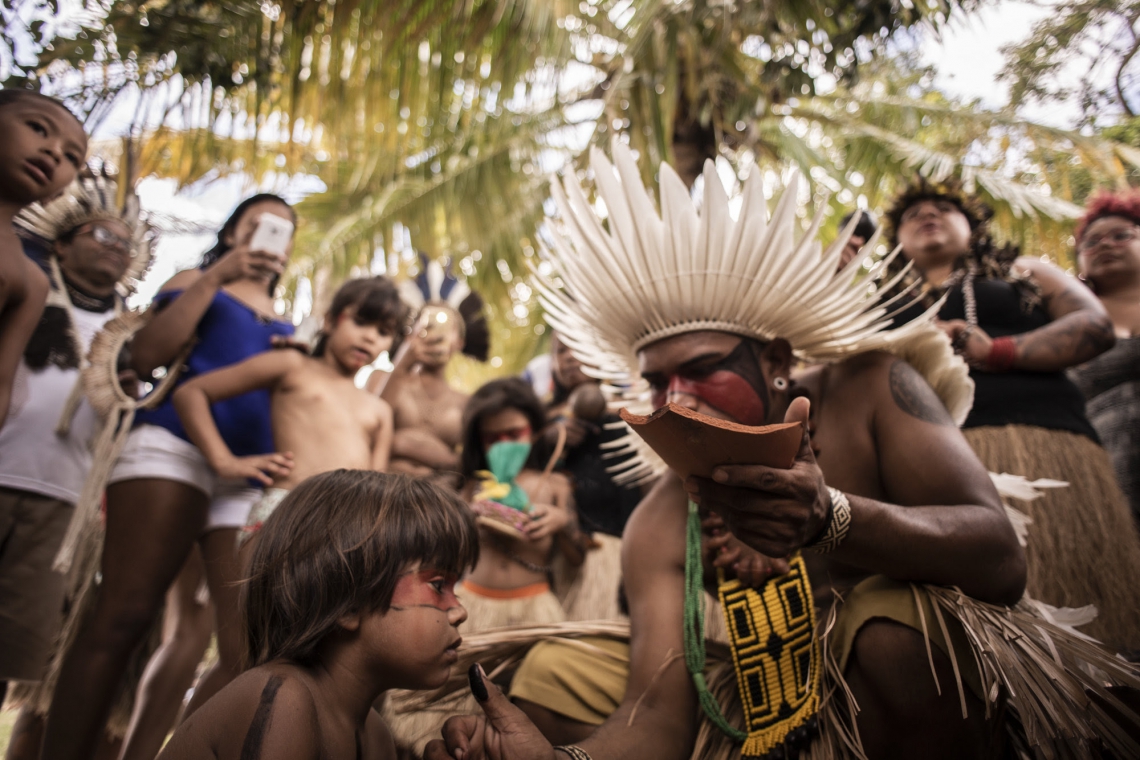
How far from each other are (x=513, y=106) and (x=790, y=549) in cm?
475

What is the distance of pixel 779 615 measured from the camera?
180cm

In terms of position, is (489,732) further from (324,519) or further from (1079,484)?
(1079,484)

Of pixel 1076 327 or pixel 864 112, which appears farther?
pixel 864 112

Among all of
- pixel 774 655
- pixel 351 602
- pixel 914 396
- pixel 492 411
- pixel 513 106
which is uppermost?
pixel 513 106

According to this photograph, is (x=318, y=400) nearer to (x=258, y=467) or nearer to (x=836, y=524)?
(x=258, y=467)

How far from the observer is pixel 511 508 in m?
3.27

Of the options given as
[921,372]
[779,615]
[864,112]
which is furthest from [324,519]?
[864,112]

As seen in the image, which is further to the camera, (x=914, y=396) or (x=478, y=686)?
(x=914, y=396)

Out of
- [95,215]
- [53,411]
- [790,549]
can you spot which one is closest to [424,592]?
[790,549]

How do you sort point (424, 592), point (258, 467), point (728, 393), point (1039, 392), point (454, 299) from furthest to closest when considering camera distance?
1. point (454, 299)
2. point (1039, 392)
3. point (258, 467)
4. point (728, 393)
5. point (424, 592)

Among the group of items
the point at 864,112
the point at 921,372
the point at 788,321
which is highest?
the point at 864,112

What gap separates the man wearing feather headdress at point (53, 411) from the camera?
2.54 m

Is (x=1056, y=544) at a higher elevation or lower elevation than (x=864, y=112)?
lower

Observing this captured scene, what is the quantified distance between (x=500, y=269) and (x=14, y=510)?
4795 mm
